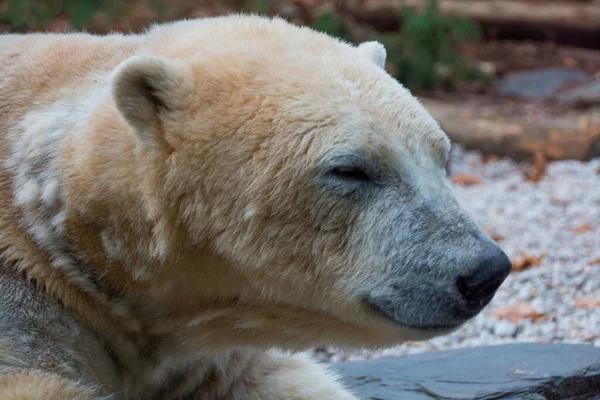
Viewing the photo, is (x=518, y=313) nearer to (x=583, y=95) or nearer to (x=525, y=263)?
(x=525, y=263)

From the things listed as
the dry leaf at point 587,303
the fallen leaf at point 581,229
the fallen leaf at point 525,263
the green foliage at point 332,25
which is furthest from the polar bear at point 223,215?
the green foliage at point 332,25

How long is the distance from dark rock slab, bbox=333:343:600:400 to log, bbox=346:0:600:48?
725 centimetres

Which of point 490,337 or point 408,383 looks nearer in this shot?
point 408,383

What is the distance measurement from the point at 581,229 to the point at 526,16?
5.82 metres

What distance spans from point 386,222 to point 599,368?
3.94ft

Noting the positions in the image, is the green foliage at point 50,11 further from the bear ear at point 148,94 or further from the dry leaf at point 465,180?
the bear ear at point 148,94

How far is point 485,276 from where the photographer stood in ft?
6.48

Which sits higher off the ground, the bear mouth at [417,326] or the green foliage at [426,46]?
the green foliage at [426,46]

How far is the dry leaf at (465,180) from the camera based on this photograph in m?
6.19

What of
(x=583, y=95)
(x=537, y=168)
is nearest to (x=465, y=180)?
(x=537, y=168)

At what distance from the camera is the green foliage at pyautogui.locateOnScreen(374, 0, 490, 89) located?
8.27m

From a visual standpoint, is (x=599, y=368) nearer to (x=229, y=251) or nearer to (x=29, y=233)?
(x=229, y=251)

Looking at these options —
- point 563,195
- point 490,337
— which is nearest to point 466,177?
point 563,195

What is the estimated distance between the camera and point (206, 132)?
210cm
